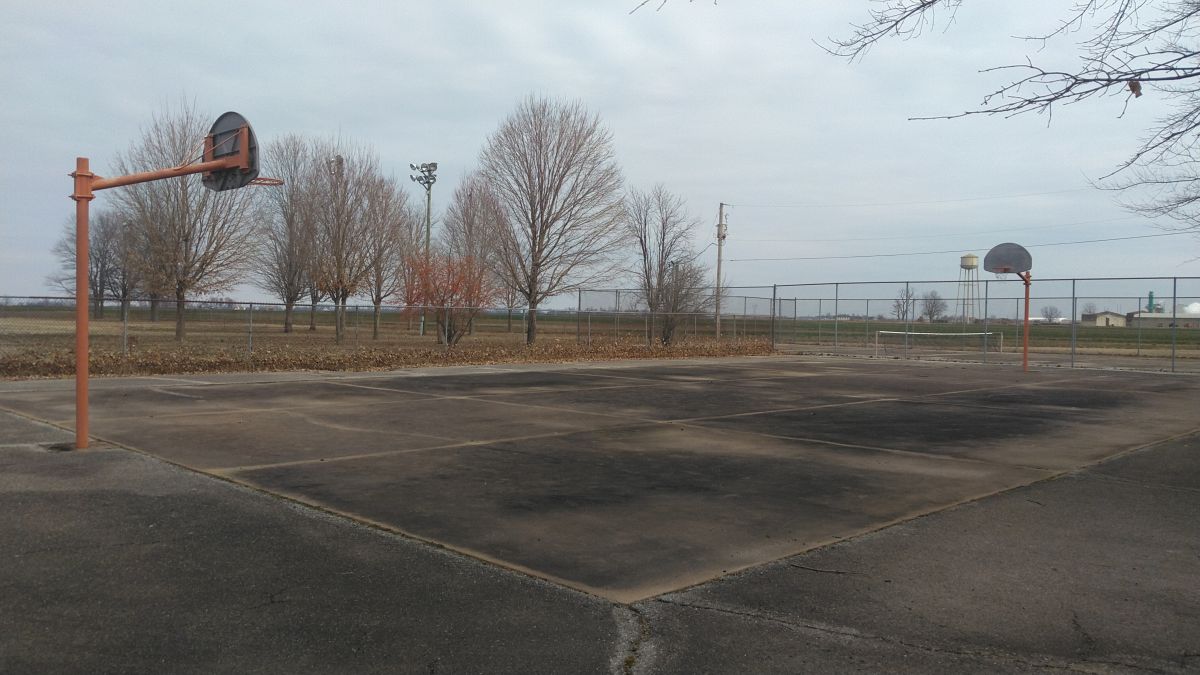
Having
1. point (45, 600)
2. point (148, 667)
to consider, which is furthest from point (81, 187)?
point (148, 667)

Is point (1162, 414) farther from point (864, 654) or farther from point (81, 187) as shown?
point (81, 187)

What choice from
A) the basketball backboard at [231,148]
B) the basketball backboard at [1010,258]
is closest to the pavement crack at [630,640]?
the basketball backboard at [231,148]

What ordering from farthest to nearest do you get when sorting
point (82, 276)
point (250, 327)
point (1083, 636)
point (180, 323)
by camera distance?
point (180, 323) < point (250, 327) < point (82, 276) < point (1083, 636)

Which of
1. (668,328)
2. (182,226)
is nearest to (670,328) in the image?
(668,328)

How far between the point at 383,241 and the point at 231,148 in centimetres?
2866

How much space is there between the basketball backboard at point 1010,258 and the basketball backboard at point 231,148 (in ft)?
83.1

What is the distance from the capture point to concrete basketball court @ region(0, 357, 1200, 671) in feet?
13.0

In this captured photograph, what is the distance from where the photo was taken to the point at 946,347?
3788 cm

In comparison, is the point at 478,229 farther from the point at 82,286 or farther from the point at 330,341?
the point at 82,286

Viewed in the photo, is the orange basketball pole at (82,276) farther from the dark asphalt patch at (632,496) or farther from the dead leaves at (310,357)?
the dead leaves at (310,357)

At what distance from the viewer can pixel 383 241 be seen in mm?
37500

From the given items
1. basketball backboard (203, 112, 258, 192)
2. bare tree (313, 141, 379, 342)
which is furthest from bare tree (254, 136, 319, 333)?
basketball backboard (203, 112, 258, 192)

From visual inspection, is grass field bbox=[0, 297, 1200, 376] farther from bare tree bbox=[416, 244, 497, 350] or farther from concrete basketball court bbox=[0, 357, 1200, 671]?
concrete basketball court bbox=[0, 357, 1200, 671]

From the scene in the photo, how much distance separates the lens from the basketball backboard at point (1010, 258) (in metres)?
27.6
